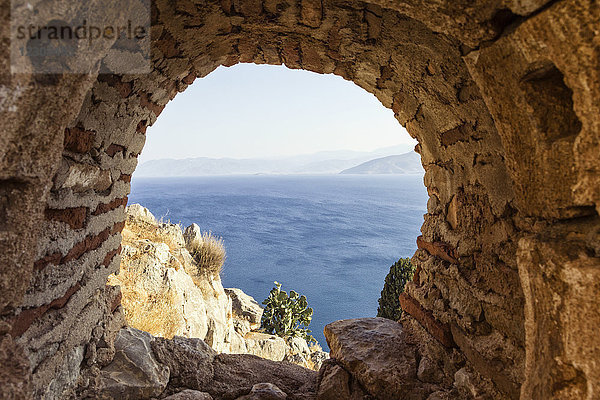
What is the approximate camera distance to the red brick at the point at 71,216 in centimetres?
144

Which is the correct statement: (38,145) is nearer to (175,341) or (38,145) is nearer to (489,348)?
(175,341)

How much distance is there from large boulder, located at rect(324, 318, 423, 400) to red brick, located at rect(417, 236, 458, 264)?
0.63 metres

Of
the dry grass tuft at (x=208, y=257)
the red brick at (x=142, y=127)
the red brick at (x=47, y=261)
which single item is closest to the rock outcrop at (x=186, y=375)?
the red brick at (x=47, y=261)

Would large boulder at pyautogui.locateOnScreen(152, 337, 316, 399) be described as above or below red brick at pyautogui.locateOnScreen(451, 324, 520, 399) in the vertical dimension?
below

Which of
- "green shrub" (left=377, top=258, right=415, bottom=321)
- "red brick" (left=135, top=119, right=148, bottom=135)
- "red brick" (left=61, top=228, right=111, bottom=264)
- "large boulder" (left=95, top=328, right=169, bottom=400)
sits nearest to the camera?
"red brick" (left=61, top=228, right=111, bottom=264)

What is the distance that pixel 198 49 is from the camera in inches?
75.6

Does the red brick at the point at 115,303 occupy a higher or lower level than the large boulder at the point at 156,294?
higher

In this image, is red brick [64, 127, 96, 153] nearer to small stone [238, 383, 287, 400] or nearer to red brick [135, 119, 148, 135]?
red brick [135, 119, 148, 135]

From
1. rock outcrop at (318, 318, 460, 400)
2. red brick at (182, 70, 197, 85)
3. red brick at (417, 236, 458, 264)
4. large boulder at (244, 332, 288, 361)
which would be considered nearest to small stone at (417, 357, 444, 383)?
rock outcrop at (318, 318, 460, 400)

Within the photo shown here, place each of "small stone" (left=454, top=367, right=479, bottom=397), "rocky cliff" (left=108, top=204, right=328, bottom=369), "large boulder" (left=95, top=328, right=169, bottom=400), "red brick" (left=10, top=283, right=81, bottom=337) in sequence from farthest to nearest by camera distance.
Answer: "rocky cliff" (left=108, top=204, right=328, bottom=369), "large boulder" (left=95, top=328, right=169, bottom=400), "small stone" (left=454, top=367, right=479, bottom=397), "red brick" (left=10, top=283, right=81, bottom=337)

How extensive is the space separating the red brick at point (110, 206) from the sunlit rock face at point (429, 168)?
15 millimetres

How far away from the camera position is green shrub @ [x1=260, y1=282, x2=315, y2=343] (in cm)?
899

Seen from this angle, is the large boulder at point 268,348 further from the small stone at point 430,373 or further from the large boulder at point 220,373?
the small stone at point 430,373

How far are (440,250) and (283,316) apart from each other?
24.5 ft
